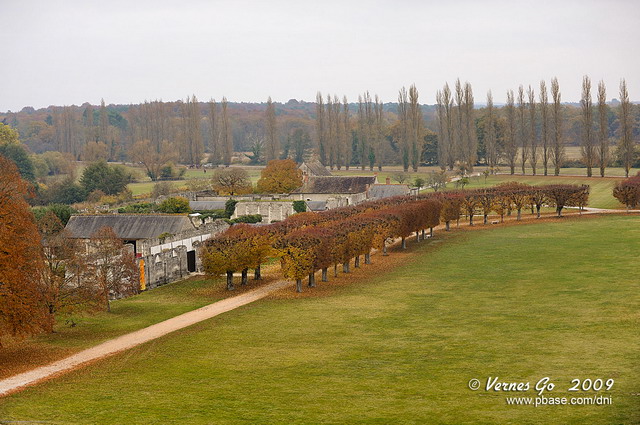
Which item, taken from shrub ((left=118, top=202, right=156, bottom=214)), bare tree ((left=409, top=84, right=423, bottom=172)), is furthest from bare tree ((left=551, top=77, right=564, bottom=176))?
shrub ((left=118, top=202, right=156, bottom=214))

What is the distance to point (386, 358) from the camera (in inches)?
1141

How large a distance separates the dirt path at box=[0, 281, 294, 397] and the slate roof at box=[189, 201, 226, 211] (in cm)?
4305

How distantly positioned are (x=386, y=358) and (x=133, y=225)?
122 feet

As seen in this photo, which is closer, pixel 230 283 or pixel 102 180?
pixel 230 283

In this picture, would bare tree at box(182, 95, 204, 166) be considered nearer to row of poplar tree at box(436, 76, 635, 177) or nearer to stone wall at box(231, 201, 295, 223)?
row of poplar tree at box(436, 76, 635, 177)

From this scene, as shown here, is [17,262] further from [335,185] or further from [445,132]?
[445,132]

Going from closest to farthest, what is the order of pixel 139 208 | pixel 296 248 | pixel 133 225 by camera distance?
pixel 296 248 → pixel 133 225 → pixel 139 208

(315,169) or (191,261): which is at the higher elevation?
(315,169)

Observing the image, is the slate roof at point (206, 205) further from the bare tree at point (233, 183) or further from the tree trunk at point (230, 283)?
the tree trunk at point (230, 283)

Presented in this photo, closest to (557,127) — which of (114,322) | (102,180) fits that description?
(102,180)

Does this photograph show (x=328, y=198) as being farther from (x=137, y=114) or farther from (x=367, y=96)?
(x=137, y=114)

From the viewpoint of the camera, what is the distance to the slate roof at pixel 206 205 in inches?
3467

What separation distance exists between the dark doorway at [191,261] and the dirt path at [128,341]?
8692mm

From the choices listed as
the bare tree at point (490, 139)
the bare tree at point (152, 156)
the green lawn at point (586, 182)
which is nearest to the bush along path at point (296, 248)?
the green lawn at point (586, 182)
